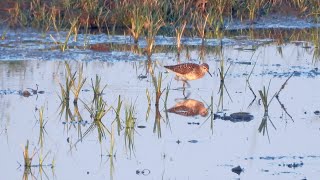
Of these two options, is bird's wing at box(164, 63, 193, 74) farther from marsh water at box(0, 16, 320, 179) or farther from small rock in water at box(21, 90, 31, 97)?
small rock in water at box(21, 90, 31, 97)

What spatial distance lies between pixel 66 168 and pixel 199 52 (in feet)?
21.8

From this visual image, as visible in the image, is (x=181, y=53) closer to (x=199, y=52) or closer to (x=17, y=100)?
(x=199, y=52)

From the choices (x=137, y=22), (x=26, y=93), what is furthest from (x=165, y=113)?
(x=137, y=22)

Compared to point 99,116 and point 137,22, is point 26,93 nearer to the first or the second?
point 99,116

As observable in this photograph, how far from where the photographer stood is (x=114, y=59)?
13203mm

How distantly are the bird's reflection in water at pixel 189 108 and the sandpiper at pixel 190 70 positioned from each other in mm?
1013

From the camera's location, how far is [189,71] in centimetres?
1147

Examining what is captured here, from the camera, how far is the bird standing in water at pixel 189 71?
37.6 ft

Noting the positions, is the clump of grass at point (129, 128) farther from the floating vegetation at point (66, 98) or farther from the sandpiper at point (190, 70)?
the sandpiper at point (190, 70)

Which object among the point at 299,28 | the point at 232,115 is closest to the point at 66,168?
the point at 232,115

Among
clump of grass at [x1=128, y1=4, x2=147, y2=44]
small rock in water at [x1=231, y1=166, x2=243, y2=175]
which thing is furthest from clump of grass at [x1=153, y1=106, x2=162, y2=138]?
clump of grass at [x1=128, y1=4, x2=147, y2=44]

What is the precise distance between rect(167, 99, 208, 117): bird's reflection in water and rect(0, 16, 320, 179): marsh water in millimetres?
57

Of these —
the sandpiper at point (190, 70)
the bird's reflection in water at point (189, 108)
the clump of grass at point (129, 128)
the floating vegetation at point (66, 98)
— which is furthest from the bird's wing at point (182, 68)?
the clump of grass at point (129, 128)

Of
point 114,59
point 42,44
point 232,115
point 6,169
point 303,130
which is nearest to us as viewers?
point 6,169
